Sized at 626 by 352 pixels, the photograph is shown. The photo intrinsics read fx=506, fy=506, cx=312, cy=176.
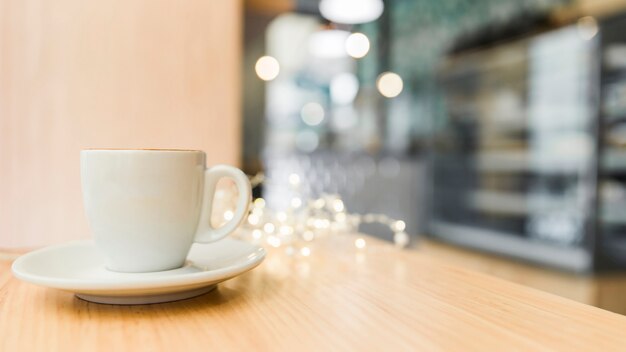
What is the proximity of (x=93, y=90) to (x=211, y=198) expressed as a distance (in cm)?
31

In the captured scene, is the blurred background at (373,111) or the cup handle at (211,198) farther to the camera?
the blurred background at (373,111)

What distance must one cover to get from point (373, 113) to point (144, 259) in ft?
12.8

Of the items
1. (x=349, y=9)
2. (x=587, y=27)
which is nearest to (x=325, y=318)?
(x=587, y=27)

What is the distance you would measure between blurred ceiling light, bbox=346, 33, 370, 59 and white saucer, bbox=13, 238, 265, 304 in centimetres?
324

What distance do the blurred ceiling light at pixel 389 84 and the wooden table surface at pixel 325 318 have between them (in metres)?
3.64

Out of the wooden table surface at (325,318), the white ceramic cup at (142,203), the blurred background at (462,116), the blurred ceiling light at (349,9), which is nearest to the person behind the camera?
the wooden table surface at (325,318)

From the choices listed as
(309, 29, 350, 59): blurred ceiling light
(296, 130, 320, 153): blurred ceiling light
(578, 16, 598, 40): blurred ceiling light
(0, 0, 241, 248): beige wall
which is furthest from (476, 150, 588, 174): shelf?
(296, 130, 320, 153): blurred ceiling light

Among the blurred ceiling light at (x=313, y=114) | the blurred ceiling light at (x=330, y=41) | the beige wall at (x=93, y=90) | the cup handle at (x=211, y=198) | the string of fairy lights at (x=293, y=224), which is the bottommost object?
the string of fairy lights at (x=293, y=224)

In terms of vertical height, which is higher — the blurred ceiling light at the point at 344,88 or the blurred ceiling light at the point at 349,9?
the blurred ceiling light at the point at 349,9

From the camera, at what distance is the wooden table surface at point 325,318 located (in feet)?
1.04

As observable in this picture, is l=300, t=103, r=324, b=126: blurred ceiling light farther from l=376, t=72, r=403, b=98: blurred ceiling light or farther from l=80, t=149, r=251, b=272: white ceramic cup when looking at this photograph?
l=80, t=149, r=251, b=272: white ceramic cup

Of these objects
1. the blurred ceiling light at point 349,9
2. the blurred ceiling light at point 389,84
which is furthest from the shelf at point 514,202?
the blurred ceiling light at point 389,84

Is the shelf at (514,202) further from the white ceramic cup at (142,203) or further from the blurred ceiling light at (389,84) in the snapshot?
the white ceramic cup at (142,203)

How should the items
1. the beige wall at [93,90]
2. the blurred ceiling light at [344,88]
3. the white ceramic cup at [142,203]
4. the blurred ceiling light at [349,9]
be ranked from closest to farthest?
the white ceramic cup at [142,203] → the beige wall at [93,90] → the blurred ceiling light at [349,9] → the blurred ceiling light at [344,88]
